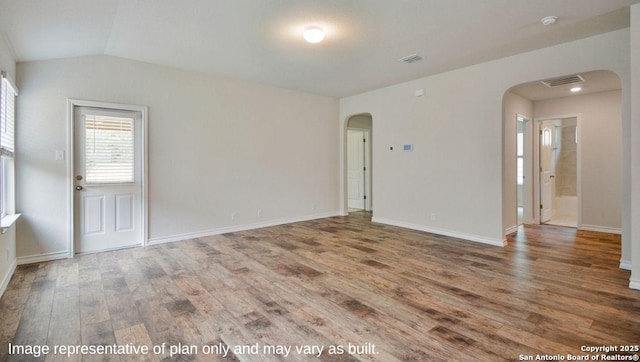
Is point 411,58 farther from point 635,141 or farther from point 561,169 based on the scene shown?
point 561,169

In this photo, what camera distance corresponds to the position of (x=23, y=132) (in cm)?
381

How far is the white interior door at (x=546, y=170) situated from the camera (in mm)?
6598

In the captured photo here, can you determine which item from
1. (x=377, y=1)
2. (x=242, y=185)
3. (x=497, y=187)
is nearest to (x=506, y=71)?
(x=497, y=187)

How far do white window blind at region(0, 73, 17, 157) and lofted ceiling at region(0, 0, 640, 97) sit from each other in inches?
18.1

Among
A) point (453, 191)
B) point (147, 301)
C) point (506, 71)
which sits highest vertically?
point (506, 71)

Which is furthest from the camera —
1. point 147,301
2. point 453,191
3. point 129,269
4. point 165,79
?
point 453,191

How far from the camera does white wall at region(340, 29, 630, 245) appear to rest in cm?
395

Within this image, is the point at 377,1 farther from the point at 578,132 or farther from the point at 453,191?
the point at 578,132

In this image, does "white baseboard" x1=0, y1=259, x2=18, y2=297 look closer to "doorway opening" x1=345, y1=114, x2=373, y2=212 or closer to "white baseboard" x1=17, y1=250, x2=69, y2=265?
"white baseboard" x1=17, y1=250, x2=69, y2=265

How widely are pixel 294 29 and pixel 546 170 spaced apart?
21.1ft

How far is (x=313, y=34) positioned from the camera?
11.3 ft

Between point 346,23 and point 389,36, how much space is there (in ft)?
2.15

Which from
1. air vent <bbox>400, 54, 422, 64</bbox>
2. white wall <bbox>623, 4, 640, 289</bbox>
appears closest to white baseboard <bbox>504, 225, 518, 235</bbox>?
white wall <bbox>623, 4, 640, 289</bbox>

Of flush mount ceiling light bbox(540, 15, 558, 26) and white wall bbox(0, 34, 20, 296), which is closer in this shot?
white wall bbox(0, 34, 20, 296)
